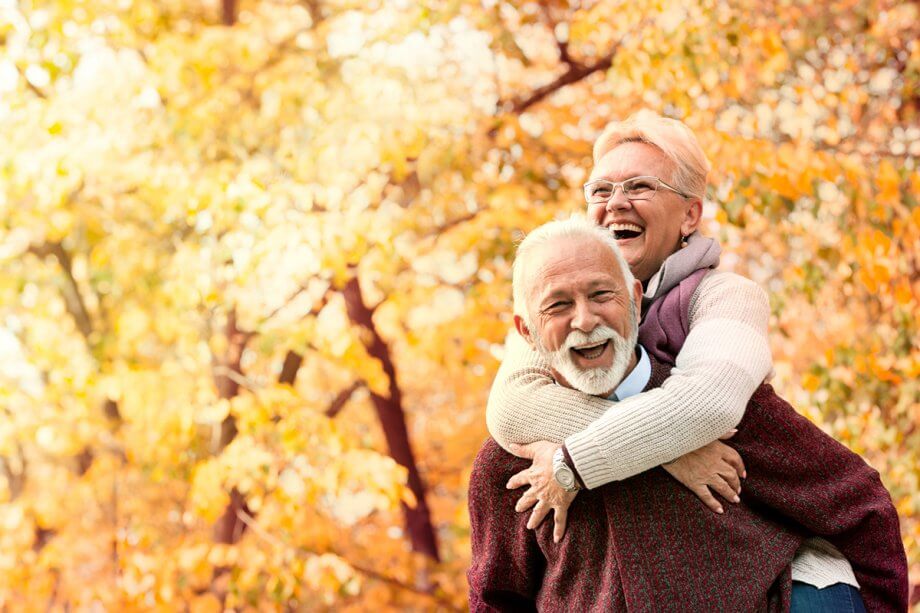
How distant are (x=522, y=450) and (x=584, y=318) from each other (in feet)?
0.74

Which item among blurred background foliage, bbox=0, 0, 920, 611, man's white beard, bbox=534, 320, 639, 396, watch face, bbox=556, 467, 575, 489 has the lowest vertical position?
blurred background foliage, bbox=0, 0, 920, 611

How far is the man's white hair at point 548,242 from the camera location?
1.39m

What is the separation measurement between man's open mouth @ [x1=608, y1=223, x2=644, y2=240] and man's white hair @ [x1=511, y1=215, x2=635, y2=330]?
0.45 feet

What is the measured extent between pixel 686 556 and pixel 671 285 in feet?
1.38

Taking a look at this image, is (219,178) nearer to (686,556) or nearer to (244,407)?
(244,407)

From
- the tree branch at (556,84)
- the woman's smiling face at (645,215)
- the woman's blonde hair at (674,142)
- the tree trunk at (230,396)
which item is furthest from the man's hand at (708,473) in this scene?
the tree branch at (556,84)

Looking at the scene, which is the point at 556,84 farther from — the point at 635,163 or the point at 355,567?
the point at 635,163

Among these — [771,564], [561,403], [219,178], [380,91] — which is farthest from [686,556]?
[380,91]

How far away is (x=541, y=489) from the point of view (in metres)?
1.38

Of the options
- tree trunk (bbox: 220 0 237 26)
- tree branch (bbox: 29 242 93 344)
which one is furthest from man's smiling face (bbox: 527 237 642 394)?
tree branch (bbox: 29 242 93 344)

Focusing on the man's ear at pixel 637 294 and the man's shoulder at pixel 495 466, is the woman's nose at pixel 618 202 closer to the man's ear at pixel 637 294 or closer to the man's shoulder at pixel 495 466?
the man's ear at pixel 637 294

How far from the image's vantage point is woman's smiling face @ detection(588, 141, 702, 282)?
1.57 meters

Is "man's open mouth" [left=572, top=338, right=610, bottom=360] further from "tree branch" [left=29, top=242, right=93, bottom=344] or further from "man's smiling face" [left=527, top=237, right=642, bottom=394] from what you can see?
"tree branch" [left=29, top=242, right=93, bottom=344]

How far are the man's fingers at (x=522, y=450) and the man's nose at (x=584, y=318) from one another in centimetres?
20
